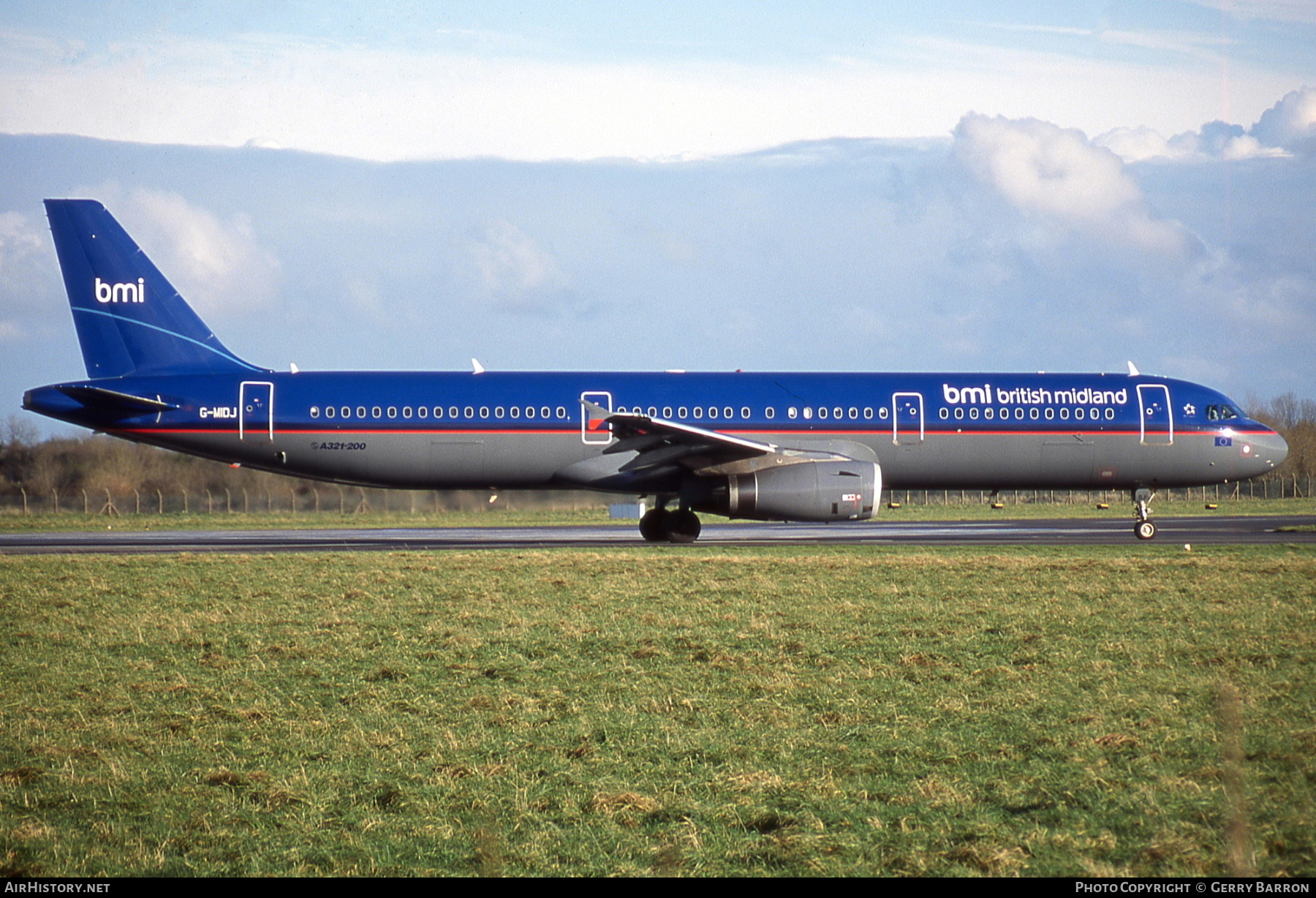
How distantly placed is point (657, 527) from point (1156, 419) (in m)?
11.8

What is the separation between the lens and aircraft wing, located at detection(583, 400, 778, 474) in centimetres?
2302

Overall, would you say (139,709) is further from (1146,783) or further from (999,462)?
(999,462)

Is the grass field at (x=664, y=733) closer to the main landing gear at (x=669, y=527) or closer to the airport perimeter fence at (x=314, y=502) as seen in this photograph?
the main landing gear at (x=669, y=527)

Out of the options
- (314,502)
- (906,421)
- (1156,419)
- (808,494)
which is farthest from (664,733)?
(314,502)

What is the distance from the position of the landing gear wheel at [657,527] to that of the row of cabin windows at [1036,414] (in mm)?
6570

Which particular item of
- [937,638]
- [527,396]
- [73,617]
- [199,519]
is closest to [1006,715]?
[937,638]

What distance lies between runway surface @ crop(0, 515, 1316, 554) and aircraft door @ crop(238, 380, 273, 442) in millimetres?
2460

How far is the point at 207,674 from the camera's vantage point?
9.91 m

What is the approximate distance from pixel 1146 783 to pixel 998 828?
1.22 meters

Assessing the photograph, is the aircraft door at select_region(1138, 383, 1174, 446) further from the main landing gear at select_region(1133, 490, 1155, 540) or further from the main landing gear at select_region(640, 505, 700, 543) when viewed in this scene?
the main landing gear at select_region(640, 505, 700, 543)

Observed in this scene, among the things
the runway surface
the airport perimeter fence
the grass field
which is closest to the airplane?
the runway surface

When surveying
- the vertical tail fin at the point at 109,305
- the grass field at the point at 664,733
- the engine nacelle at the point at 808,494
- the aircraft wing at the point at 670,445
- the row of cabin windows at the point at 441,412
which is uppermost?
the vertical tail fin at the point at 109,305

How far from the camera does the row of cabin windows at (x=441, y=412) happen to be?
25453 mm

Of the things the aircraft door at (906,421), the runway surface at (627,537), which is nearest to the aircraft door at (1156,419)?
the runway surface at (627,537)
